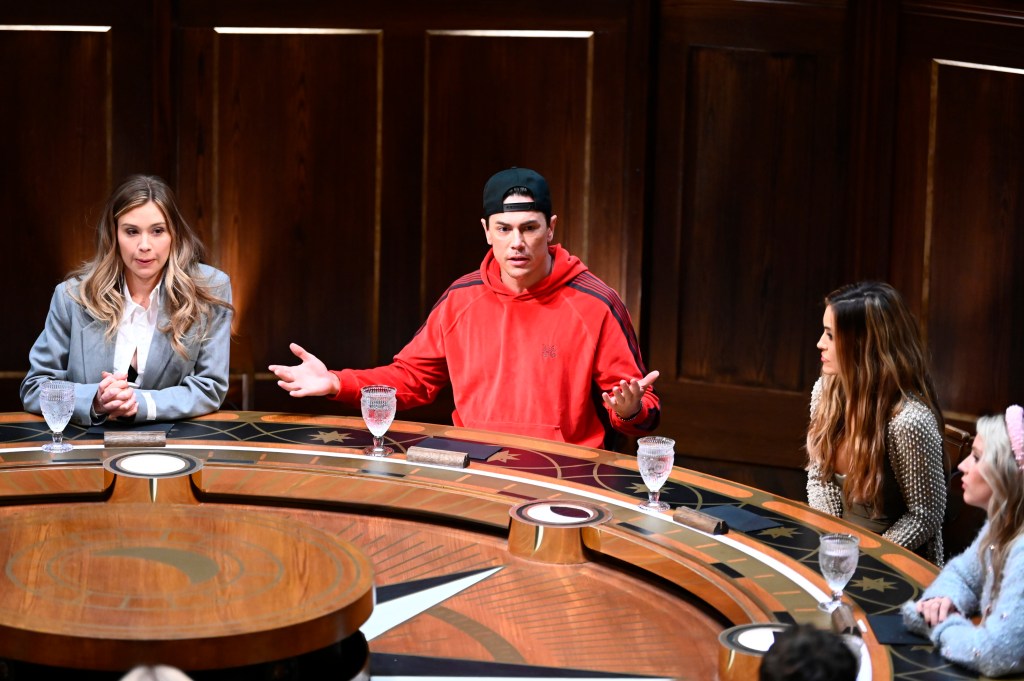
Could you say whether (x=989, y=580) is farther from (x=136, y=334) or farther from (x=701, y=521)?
(x=136, y=334)

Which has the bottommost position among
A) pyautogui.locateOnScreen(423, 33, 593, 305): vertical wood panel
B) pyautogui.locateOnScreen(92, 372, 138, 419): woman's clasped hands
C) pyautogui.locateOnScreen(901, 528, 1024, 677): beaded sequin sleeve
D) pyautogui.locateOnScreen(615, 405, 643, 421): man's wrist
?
pyautogui.locateOnScreen(901, 528, 1024, 677): beaded sequin sleeve

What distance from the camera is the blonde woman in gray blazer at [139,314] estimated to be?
10.5 ft

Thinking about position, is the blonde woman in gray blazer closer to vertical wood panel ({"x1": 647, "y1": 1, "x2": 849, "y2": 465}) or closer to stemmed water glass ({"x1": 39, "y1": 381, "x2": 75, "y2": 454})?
stemmed water glass ({"x1": 39, "y1": 381, "x2": 75, "y2": 454})

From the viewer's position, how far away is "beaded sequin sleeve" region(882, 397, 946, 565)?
106 inches

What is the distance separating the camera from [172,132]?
16.4 ft

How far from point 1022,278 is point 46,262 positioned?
3.64 metres

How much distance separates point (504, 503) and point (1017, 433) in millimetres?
938

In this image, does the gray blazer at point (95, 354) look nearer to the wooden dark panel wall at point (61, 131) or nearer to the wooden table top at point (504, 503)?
the wooden table top at point (504, 503)

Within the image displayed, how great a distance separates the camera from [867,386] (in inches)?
110

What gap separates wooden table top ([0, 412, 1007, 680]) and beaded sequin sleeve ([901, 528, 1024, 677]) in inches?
1.6

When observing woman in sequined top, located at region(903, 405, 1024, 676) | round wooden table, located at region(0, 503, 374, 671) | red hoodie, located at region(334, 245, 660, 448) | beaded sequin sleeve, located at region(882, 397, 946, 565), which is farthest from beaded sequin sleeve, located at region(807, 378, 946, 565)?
round wooden table, located at region(0, 503, 374, 671)

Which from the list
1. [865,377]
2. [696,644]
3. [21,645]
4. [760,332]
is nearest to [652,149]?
[760,332]

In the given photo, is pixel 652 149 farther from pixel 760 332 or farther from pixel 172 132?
pixel 172 132

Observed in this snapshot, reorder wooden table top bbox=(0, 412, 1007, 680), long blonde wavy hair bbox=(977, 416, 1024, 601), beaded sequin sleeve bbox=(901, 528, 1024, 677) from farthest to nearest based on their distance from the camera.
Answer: wooden table top bbox=(0, 412, 1007, 680), long blonde wavy hair bbox=(977, 416, 1024, 601), beaded sequin sleeve bbox=(901, 528, 1024, 677)
